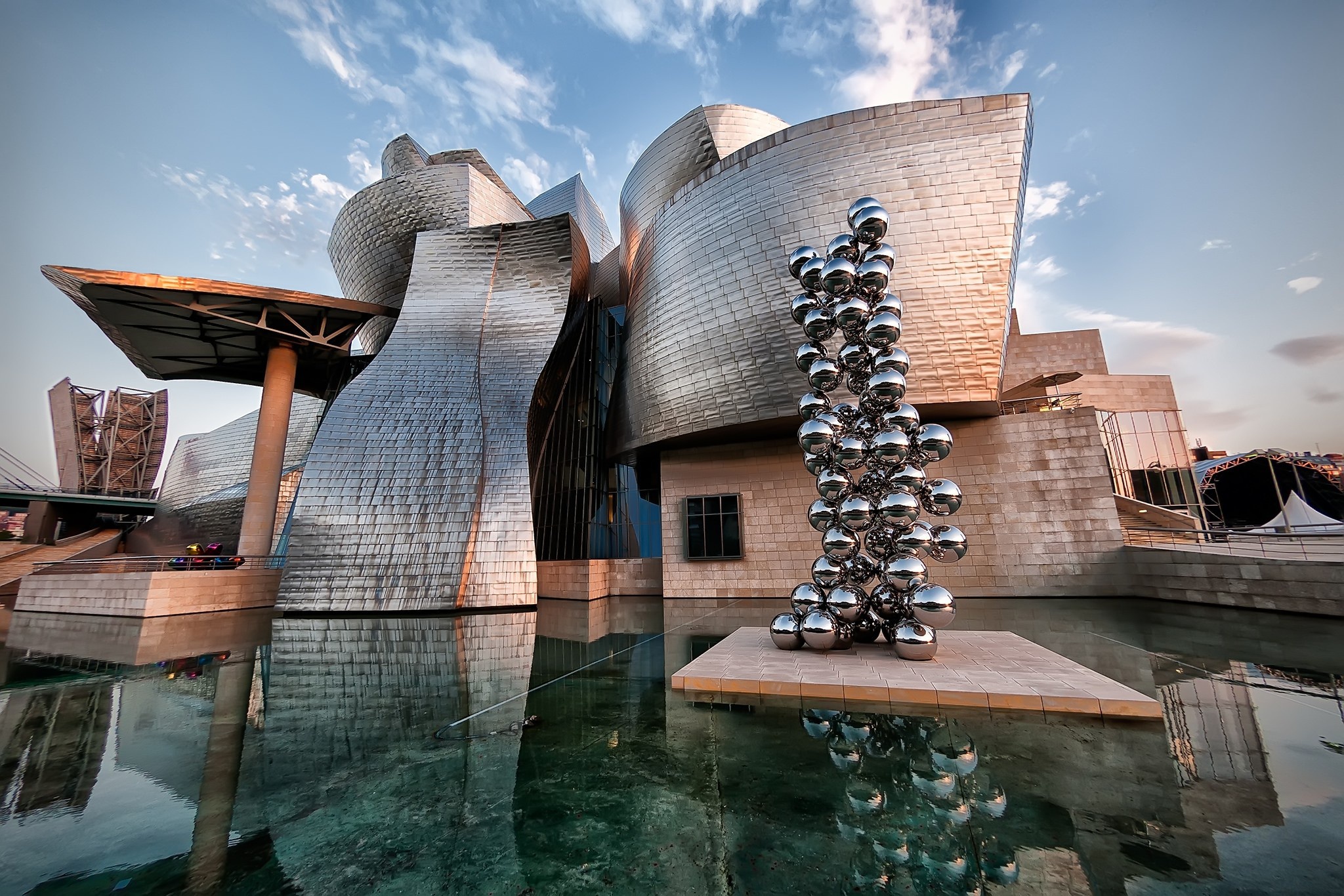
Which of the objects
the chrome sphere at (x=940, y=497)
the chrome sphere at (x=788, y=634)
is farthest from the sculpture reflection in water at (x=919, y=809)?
the chrome sphere at (x=940, y=497)

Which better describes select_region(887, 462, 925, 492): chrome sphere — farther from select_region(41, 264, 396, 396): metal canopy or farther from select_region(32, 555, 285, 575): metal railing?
select_region(41, 264, 396, 396): metal canopy

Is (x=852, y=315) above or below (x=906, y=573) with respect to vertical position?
above

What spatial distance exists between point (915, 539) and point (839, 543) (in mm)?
806

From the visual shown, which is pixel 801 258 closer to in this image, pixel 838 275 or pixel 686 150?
pixel 838 275

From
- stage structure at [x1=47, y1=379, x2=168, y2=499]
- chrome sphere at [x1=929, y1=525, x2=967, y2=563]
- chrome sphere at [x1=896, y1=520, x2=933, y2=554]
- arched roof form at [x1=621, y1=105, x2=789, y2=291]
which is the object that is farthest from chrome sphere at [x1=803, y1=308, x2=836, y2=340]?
stage structure at [x1=47, y1=379, x2=168, y2=499]

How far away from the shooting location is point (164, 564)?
665 inches

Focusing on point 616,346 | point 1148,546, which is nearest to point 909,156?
point 1148,546

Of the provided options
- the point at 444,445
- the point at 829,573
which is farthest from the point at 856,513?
the point at 444,445

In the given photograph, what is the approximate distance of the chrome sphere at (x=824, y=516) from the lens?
6156mm

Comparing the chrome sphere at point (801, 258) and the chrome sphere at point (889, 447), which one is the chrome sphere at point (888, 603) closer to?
the chrome sphere at point (889, 447)

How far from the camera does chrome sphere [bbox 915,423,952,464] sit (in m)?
5.80

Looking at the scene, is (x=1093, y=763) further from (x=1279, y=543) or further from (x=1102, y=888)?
A: (x=1279, y=543)

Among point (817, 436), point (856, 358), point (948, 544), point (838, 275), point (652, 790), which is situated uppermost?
point (838, 275)

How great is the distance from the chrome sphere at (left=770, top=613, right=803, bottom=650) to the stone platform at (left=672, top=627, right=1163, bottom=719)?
10 cm
